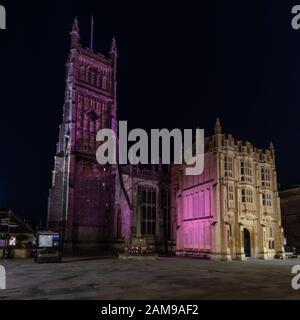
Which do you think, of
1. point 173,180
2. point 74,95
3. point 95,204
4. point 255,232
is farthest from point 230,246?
point 74,95

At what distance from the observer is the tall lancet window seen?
64688mm

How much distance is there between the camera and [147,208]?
65.4m

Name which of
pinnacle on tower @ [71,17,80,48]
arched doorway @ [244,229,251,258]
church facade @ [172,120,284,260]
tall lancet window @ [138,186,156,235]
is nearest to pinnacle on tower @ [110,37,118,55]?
pinnacle on tower @ [71,17,80,48]

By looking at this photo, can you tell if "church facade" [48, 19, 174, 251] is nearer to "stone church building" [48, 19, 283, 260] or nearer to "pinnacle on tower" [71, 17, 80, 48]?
"pinnacle on tower" [71, 17, 80, 48]

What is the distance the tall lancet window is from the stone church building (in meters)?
0.18

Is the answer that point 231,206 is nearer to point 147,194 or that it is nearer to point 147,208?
point 147,208

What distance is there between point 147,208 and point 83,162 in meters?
14.4

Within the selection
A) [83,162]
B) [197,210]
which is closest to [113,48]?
[83,162]

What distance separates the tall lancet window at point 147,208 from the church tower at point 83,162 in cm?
569

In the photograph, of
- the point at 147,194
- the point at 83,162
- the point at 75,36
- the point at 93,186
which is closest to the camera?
the point at 83,162

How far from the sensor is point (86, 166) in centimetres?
6250

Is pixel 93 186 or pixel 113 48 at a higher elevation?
pixel 113 48
